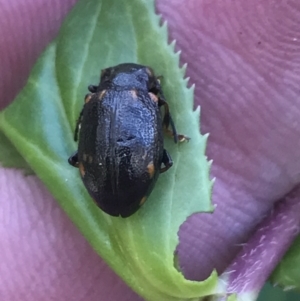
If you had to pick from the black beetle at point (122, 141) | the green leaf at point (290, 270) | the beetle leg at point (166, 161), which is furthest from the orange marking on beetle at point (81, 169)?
the green leaf at point (290, 270)

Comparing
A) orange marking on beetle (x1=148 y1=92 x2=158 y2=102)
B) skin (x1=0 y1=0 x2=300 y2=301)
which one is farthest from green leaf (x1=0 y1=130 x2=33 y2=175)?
orange marking on beetle (x1=148 y1=92 x2=158 y2=102)

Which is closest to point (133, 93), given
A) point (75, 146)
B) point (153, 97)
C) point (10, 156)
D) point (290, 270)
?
point (153, 97)

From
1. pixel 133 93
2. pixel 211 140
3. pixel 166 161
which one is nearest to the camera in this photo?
pixel 166 161

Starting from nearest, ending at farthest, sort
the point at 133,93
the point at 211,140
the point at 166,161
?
the point at 166,161
the point at 133,93
the point at 211,140

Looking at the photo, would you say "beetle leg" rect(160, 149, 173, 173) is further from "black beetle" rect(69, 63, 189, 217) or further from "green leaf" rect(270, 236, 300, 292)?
"green leaf" rect(270, 236, 300, 292)

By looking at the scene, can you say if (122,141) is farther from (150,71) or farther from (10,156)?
(10,156)

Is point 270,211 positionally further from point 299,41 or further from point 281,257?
point 299,41
